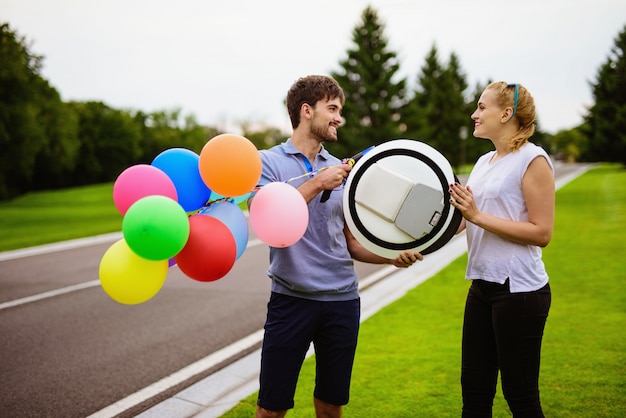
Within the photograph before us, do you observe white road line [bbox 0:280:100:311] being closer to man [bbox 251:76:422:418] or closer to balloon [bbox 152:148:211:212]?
balloon [bbox 152:148:211:212]

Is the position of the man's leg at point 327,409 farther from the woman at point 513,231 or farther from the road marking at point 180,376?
the road marking at point 180,376

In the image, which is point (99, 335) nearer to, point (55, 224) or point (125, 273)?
point (125, 273)

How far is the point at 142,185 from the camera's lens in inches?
89.3

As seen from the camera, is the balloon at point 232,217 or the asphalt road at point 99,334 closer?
the balloon at point 232,217

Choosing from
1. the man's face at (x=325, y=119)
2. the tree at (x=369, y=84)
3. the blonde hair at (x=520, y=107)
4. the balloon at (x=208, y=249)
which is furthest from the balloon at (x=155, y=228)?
the tree at (x=369, y=84)

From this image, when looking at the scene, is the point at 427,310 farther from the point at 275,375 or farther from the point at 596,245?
the point at 596,245

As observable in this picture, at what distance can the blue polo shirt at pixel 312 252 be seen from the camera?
8.14ft

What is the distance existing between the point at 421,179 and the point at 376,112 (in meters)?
39.1

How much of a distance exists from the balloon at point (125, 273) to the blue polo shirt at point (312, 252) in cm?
62

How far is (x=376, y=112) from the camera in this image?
4034 cm

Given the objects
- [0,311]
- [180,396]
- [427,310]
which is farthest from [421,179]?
[0,311]

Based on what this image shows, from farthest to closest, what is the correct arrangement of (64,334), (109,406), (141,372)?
(64,334), (141,372), (109,406)

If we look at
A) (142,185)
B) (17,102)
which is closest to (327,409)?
(142,185)

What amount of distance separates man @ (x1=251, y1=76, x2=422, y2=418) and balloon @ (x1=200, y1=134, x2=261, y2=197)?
0.72 ft
